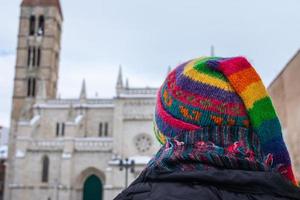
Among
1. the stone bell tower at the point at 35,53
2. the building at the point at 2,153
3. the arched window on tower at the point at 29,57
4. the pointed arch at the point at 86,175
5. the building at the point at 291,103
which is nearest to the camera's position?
the building at the point at 291,103

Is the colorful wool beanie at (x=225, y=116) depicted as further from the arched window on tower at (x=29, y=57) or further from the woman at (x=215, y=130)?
the arched window on tower at (x=29, y=57)

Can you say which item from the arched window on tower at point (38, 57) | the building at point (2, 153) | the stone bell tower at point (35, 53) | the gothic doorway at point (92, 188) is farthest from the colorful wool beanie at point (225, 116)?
the building at point (2, 153)

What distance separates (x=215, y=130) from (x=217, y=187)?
22 cm

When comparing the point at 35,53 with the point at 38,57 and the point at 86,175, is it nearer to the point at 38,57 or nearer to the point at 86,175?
the point at 38,57

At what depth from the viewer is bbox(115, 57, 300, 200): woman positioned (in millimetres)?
1312

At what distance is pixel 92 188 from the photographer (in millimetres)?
36406

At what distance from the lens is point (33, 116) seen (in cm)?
4100

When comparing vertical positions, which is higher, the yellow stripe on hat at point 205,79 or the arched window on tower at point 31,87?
the arched window on tower at point 31,87

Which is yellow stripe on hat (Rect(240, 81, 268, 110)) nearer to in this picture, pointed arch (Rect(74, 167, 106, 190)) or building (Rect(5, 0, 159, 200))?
building (Rect(5, 0, 159, 200))

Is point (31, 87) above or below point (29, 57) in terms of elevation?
below

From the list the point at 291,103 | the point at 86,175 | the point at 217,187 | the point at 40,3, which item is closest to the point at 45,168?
the point at 86,175

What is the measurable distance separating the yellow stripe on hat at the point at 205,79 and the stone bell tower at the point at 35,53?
42377 mm

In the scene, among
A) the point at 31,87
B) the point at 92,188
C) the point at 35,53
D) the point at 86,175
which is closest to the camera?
the point at 86,175

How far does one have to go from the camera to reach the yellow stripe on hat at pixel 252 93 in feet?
4.72
